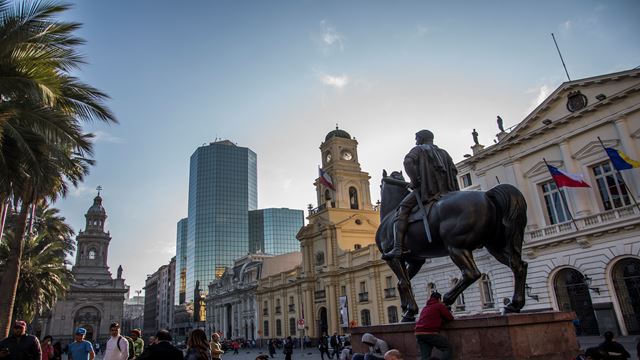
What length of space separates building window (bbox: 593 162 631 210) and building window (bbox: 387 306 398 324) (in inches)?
727

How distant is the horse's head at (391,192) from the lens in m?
8.26

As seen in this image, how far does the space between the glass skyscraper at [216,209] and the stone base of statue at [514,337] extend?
11780 centimetres

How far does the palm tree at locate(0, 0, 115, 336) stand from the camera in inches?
385

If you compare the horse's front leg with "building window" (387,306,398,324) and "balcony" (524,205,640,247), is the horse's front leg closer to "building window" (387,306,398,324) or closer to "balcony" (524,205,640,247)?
"balcony" (524,205,640,247)

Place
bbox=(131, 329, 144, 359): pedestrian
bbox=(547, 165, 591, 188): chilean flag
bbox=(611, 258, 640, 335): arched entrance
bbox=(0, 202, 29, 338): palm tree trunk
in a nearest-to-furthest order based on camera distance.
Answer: bbox=(131, 329, 144, 359): pedestrian < bbox=(0, 202, 29, 338): palm tree trunk < bbox=(611, 258, 640, 335): arched entrance < bbox=(547, 165, 591, 188): chilean flag

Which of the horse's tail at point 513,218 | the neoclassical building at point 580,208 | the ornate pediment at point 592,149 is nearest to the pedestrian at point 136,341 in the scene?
the horse's tail at point 513,218

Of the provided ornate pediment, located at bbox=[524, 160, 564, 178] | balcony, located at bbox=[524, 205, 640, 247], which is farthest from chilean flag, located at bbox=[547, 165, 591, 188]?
ornate pediment, located at bbox=[524, 160, 564, 178]

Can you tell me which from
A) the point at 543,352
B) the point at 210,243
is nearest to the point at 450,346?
the point at 543,352

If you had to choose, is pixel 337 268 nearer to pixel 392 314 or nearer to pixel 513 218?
pixel 392 314

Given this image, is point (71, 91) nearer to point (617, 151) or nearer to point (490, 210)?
point (490, 210)

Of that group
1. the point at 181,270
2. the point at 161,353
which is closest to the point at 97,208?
the point at 181,270

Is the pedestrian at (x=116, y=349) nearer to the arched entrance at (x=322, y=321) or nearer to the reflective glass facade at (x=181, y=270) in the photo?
the arched entrance at (x=322, y=321)

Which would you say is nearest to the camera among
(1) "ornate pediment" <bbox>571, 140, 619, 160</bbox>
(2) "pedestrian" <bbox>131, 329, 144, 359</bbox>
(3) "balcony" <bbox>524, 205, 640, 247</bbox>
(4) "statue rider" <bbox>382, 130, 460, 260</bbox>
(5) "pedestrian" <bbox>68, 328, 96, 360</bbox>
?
(4) "statue rider" <bbox>382, 130, 460, 260</bbox>

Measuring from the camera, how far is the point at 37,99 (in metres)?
10.1
